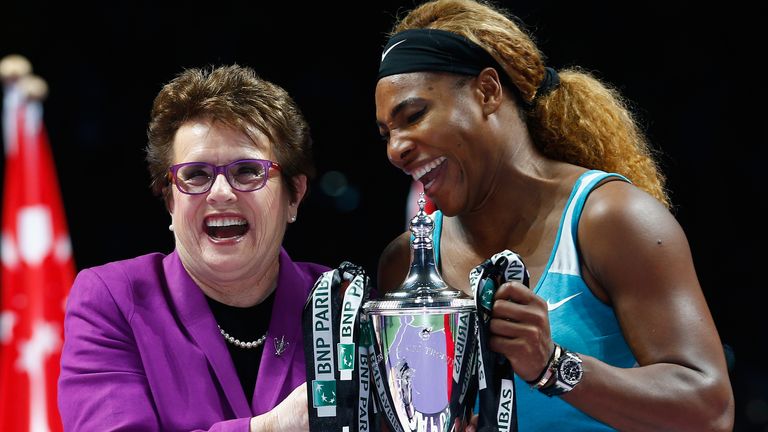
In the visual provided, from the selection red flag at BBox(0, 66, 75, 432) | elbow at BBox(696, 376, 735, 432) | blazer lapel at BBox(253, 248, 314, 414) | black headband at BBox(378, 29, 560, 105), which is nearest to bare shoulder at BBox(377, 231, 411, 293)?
blazer lapel at BBox(253, 248, 314, 414)

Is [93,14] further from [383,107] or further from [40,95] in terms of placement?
[383,107]

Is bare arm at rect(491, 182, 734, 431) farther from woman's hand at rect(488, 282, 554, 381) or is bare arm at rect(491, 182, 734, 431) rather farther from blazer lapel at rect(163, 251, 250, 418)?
blazer lapel at rect(163, 251, 250, 418)

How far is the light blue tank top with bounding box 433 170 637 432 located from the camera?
5.16 ft

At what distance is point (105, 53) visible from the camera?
424 centimetres

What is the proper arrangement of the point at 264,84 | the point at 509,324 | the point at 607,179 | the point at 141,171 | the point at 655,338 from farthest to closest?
the point at 141,171
the point at 264,84
the point at 607,179
the point at 655,338
the point at 509,324

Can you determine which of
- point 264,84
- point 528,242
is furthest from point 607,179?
point 264,84

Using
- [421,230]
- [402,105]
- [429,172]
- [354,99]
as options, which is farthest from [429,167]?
[354,99]

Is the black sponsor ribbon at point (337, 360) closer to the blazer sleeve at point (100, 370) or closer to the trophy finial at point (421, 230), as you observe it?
the trophy finial at point (421, 230)

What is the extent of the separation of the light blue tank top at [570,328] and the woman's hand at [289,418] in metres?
0.36

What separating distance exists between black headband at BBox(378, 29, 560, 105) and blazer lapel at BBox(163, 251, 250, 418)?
1.82 feet

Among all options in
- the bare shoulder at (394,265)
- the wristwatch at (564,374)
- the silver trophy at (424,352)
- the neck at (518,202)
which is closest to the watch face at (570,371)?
the wristwatch at (564,374)

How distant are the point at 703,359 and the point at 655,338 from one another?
8 centimetres

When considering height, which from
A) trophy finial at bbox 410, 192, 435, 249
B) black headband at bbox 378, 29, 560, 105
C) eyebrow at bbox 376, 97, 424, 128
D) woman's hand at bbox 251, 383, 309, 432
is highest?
black headband at bbox 378, 29, 560, 105

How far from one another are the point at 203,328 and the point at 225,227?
20 cm
